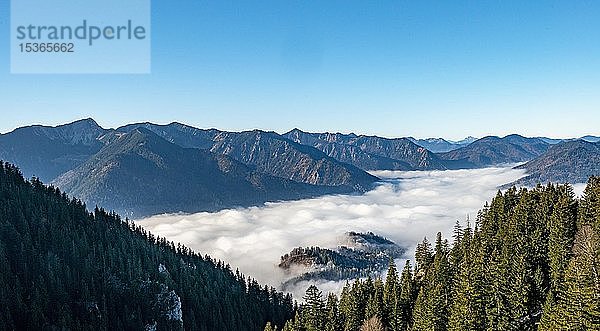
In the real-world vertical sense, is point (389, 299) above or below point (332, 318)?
above

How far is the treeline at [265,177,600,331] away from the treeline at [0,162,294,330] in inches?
2933

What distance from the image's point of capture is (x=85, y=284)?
15112 cm

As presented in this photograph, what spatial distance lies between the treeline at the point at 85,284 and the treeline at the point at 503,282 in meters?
74.5

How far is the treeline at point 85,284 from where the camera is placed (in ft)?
436

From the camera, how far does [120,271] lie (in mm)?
171750

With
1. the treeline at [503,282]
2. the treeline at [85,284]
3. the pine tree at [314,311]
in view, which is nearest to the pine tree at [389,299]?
the treeline at [503,282]

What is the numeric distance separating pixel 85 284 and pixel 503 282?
13112cm

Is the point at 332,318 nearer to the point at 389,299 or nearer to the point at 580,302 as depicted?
the point at 389,299

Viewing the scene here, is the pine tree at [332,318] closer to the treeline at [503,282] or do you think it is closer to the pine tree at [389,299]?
the treeline at [503,282]

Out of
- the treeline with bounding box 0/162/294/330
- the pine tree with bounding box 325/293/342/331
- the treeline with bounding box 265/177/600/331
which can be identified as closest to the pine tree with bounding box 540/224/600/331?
the treeline with bounding box 265/177/600/331

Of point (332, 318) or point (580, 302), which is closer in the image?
point (580, 302)

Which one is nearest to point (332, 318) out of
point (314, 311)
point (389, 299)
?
point (314, 311)

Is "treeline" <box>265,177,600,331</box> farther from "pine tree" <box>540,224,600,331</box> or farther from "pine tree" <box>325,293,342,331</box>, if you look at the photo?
"pine tree" <box>325,293,342,331</box>

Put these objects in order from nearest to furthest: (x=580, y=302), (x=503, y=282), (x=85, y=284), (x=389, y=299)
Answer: (x=580, y=302) → (x=503, y=282) → (x=389, y=299) → (x=85, y=284)
